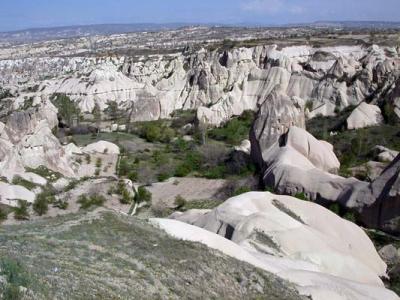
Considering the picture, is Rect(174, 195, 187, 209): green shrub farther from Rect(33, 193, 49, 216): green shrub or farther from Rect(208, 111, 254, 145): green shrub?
Rect(208, 111, 254, 145): green shrub

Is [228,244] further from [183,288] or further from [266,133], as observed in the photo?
[266,133]

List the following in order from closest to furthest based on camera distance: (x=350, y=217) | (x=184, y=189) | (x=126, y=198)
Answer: (x=350, y=217), (x=126, y=198), (x=184, y=189)

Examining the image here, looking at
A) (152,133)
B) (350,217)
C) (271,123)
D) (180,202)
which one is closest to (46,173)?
(180,202)

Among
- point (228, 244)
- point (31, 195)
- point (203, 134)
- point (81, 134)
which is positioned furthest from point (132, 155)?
point (228, 244)

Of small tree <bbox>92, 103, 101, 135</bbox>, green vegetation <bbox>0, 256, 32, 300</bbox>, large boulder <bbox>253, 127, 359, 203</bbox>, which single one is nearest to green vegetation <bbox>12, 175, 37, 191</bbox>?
large boulder <bbox>253, 127, 359, 203</bbox>

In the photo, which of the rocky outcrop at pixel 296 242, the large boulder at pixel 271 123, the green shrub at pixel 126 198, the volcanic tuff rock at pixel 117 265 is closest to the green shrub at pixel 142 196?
the green shrub at pixel 126 198

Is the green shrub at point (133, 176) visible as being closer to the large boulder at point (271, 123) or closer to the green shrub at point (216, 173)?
the green shrub at point (216, 173)

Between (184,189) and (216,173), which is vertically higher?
(216,173)

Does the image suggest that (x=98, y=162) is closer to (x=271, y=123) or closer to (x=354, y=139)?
(x=271, y=123)

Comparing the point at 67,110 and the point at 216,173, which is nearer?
the point at 216,173
